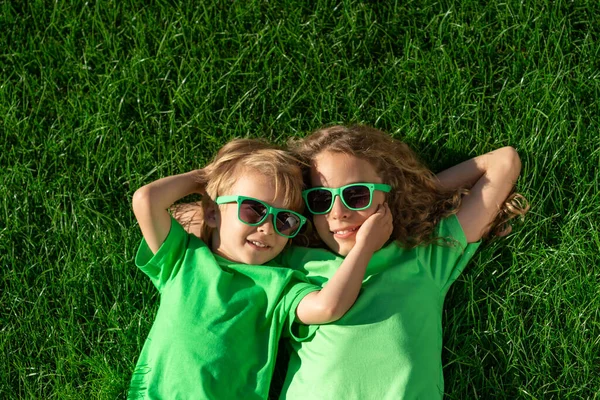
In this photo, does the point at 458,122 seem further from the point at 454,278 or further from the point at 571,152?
the point at 454,278

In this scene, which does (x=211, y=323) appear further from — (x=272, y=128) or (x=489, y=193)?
(x=489, y=193)

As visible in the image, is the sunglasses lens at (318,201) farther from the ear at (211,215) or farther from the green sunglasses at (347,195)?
the ear at (211,215)

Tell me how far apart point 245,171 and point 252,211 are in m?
0.20

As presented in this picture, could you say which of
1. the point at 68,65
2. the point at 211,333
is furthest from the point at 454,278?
the point at 68,65

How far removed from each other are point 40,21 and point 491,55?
2.44m

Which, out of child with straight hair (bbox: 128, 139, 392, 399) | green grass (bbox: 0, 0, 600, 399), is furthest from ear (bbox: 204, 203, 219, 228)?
green grass (bbox: 0, 0, 600, 399)

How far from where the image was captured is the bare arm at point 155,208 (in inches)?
135

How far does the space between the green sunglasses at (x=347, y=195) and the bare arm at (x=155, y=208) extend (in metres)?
0.61

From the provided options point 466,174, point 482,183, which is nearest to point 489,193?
point 482,183

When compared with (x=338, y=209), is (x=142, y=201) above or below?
above

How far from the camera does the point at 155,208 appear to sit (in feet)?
11.3

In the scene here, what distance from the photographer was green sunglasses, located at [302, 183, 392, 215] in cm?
344

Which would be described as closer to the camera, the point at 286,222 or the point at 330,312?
the point at 330,312

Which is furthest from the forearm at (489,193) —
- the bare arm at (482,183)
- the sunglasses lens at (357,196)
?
the sunglasses lens at (357,196)
